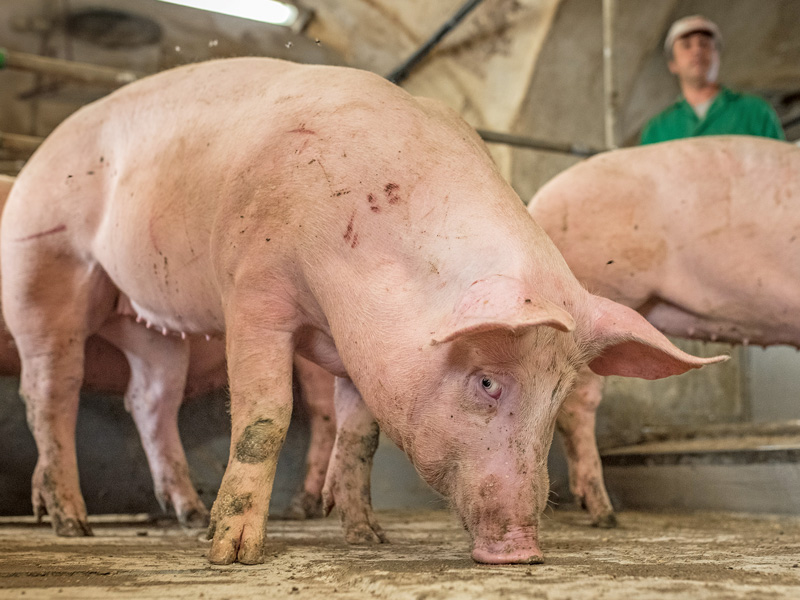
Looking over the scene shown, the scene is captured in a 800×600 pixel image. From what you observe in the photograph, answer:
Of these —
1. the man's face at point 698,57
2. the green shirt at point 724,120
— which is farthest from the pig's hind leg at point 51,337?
the man's face at point 698,57

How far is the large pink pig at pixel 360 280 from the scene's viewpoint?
7.09 feet

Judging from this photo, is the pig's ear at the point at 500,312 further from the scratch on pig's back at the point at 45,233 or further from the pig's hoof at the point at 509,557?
the scratch on pig's back at the point at 45,233

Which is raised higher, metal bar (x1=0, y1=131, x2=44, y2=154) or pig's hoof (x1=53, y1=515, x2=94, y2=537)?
metal bar (x1=0, y1=131, x2=44, y2=154)

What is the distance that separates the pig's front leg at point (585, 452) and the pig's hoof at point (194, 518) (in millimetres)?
1665

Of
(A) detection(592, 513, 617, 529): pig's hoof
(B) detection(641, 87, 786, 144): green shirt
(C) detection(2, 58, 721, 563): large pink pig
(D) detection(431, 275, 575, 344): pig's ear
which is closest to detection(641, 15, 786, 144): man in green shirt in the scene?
(B) detection(641, 87, 786, 144): green shirt

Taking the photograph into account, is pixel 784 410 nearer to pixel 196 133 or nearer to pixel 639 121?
pixel 639 121

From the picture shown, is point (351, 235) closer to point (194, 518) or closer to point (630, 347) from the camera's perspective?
point (630, 347)

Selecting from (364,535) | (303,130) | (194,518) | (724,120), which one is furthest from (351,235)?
(724,120)

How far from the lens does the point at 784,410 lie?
7.11 m

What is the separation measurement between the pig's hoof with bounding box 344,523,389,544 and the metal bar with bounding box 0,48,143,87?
3.15m

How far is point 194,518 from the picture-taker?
387cm

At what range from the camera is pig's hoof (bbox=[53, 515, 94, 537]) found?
3.27 meters

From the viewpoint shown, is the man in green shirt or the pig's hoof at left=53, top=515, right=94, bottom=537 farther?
the man in green shirt

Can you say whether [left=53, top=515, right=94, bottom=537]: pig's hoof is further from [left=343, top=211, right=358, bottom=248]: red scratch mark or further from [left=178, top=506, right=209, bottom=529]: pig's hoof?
[left=343, top=211, right=358, bottom=248]: red scratch mark
